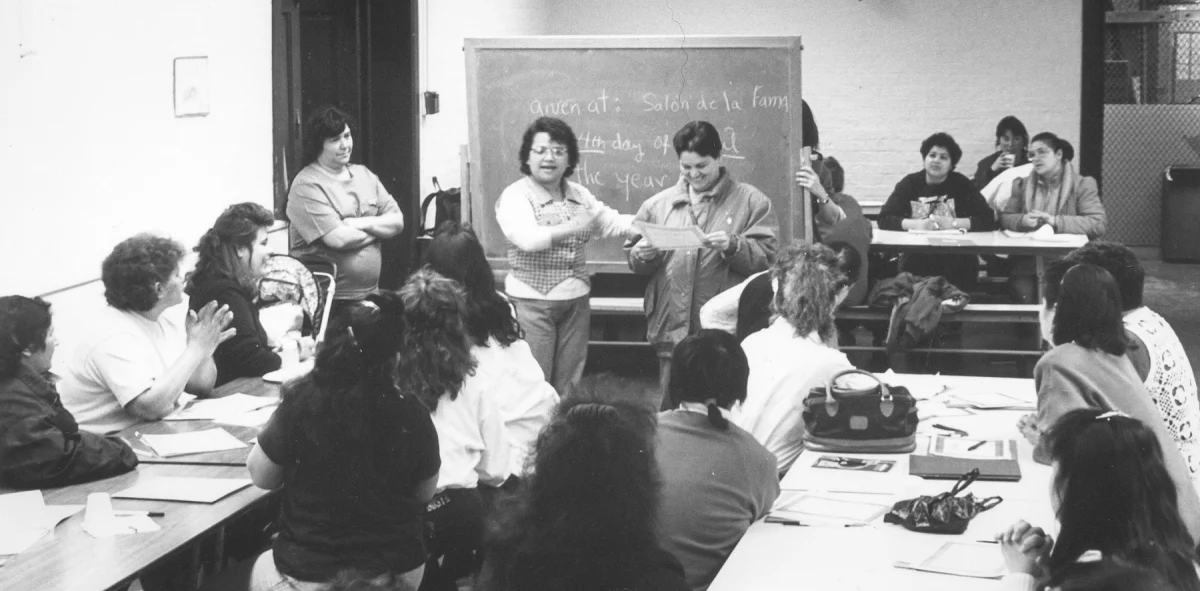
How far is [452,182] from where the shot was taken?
888cm

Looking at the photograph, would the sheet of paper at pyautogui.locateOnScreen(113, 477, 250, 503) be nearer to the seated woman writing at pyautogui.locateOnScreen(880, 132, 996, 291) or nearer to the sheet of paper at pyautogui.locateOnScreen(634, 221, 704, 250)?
the sheet of paper at pyautogui.locateOnScreen(634, 221, 704, 250)

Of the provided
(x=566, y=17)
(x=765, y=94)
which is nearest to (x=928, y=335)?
(x=765, y=94)

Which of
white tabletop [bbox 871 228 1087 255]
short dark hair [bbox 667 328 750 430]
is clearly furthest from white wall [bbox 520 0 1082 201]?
short dark hair [bbox 667 328 750 430]

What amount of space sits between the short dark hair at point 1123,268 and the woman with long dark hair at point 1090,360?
226 mm

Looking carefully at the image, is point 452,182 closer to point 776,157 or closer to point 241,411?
point 776,157

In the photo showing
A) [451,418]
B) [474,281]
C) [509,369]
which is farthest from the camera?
[474,281]

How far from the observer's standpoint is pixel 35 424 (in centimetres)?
316

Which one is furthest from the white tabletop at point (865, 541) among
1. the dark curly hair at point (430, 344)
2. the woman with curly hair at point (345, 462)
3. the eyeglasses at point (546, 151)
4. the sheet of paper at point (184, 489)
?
the eyeglasses at point (546, 151)

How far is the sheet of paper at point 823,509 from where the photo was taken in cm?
312

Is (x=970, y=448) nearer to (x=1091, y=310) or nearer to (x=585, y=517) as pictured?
(x=1091, y=310)

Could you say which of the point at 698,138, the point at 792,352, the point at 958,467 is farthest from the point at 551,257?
the point at 958,467

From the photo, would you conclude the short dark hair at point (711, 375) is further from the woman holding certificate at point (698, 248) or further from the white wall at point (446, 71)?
the white wall at point (446, 71)

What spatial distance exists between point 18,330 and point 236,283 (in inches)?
53.2

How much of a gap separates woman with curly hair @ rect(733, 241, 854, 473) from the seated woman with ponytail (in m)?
0.67
